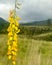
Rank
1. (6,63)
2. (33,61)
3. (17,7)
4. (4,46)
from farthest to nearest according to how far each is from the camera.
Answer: (4,46) → (6,63) → (33,61) → (17,7)

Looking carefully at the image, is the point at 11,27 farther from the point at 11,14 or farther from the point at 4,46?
the point at 4,46

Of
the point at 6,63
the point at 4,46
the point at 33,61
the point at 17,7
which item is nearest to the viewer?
the point at 17,7

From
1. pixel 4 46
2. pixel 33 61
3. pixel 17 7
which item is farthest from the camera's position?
pixel 4 46

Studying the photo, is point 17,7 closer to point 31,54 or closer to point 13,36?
point 13,36

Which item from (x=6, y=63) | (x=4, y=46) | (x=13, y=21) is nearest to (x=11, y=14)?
(x=13, y=21)

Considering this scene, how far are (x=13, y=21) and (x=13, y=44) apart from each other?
0.42 m

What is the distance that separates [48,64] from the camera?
7.38 metres

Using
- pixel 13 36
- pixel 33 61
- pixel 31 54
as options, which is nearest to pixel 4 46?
pixel 31 54

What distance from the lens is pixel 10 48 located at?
4.96 m

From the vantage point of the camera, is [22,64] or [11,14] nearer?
[11,14]

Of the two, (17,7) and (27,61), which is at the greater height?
(17,7)

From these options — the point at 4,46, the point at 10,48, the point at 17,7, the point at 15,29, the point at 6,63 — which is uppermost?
the point at 17,7

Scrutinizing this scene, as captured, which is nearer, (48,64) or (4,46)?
(48,64)

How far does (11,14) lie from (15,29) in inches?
11.2
